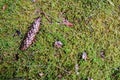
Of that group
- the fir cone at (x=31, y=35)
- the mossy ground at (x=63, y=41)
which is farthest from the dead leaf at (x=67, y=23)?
the fir cone at (x=31, y=35)

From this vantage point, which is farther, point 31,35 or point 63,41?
point 63,41

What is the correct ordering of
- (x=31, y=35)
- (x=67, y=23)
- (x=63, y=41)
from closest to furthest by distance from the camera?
(x=31, y=35) → (x=63, y=41) → (x=67, y=23)

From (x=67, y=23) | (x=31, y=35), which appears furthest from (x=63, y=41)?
(x=31, y=35)

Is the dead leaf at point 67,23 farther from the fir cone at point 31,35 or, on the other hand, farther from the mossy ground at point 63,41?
the fir cone at point 31,35

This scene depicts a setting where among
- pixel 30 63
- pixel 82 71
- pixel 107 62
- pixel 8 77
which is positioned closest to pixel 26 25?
pixel 30 63

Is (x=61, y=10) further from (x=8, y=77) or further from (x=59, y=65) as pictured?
(x=8, y=77)

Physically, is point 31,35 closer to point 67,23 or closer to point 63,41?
point 63,41
